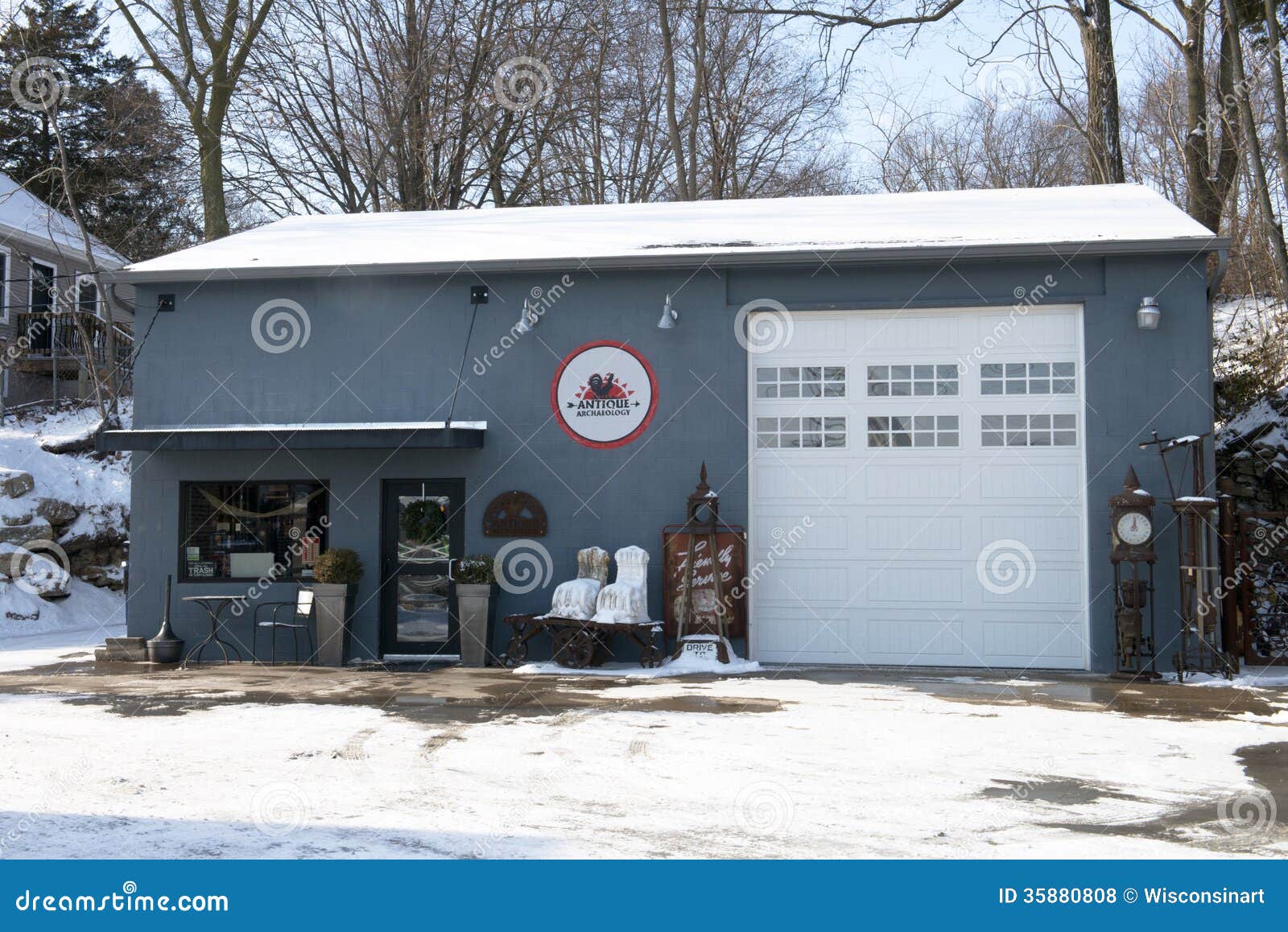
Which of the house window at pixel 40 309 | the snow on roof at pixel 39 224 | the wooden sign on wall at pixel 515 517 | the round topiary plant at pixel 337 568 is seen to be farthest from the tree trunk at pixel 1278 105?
the snow on roof at pixel 39 224

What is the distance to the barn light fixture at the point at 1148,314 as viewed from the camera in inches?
428

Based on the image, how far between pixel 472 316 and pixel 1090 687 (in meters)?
6.97

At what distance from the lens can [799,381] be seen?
39.0ft

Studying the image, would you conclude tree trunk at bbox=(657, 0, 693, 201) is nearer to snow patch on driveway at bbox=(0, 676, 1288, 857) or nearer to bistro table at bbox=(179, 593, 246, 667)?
bistro table at bbox=(179, 593, 246, 667)

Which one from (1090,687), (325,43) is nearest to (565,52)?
(325,43)

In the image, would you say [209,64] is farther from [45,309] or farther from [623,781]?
[623,781]

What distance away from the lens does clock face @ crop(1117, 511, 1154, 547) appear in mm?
10312

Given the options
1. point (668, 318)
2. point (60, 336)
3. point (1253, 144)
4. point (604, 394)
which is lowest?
point (604, 394)

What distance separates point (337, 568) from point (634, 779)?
6141 millimetres

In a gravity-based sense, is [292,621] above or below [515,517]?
below

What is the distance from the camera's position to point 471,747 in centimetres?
724

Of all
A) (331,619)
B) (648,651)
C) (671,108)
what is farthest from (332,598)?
(671,108)

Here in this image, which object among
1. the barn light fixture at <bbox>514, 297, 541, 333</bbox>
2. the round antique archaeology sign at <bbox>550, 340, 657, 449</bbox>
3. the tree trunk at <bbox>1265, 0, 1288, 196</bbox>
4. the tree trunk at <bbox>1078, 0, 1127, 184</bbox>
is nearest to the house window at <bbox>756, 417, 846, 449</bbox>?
the round antique archaeology sign at <bbox>550, 340, 657, 449</bbox>

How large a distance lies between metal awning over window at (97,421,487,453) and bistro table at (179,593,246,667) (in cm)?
165
